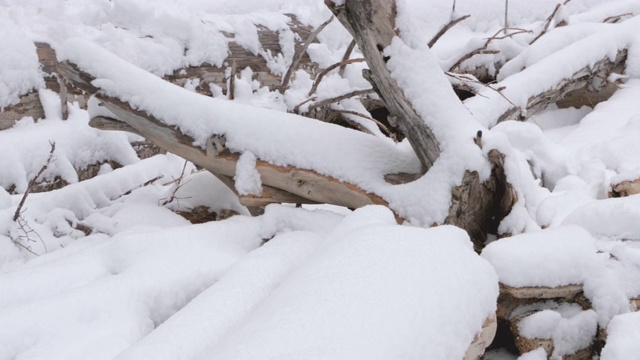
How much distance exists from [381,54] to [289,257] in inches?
37.5

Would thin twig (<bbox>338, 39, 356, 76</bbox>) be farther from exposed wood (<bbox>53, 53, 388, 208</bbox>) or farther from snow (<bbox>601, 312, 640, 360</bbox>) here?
snow (<bbox>601, 312, 640, 360</bbox>)

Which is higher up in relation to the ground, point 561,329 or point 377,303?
point 377,303

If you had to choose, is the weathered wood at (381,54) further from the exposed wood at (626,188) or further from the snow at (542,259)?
the exposed wood at (626,188)

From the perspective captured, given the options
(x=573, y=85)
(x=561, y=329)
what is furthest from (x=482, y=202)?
(x=573, y=85)

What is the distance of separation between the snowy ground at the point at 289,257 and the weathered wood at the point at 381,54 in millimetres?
67

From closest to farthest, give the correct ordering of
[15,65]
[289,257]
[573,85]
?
[289,257], [15,65], [573,85]

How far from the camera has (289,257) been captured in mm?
1925

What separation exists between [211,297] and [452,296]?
69 cm

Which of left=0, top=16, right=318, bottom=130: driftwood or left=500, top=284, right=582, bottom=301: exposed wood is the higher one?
left=500, top=284, right=582, bottom=301: exposed wood

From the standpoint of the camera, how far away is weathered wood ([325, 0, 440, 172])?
222 cm

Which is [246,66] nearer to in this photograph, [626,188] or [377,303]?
[626,188]

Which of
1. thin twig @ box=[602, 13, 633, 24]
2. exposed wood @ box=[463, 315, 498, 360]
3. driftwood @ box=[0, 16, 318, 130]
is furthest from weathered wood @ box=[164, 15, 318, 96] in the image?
exposed wood @ box=[463, 315, 498, 360]

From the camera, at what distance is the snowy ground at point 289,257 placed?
129 cm

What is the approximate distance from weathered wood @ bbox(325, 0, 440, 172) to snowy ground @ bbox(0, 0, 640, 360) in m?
0.07
